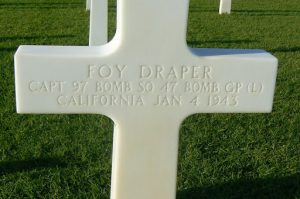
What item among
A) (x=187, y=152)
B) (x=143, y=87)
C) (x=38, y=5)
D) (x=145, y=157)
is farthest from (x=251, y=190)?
(x=38, y=5)

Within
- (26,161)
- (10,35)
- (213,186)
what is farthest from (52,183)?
(10,35)

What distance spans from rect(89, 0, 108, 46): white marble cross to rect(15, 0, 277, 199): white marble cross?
10.0 ft

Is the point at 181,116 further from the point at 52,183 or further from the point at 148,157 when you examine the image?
the point at 52,183

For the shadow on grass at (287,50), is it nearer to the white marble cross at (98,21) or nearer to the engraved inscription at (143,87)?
the white marble cross at (98,21)

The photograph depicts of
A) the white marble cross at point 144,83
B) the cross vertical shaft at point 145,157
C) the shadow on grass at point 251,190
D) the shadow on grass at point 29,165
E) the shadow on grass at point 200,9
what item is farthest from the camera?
the shadow on grass at point 200,9

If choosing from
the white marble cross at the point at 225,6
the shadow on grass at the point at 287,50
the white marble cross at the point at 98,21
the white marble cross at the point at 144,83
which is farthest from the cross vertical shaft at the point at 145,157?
the white marble cross at the point at 225,6

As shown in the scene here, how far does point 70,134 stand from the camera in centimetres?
325

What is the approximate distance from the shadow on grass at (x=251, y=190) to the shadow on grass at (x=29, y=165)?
74cm

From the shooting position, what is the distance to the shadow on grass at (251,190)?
262cm

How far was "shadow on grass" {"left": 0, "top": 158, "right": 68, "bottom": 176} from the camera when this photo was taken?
2768mm

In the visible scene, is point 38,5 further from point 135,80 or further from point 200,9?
point 135,80

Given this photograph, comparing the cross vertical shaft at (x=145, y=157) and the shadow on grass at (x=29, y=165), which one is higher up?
the cross vertical shaft at (x=145, y=157)

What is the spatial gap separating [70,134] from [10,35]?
3.33 m

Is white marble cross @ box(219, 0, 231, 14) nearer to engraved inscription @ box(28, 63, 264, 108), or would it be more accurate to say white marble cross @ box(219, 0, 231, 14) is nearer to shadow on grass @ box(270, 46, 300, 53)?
shadow on grass @ box(270, 46, 300, 53)
